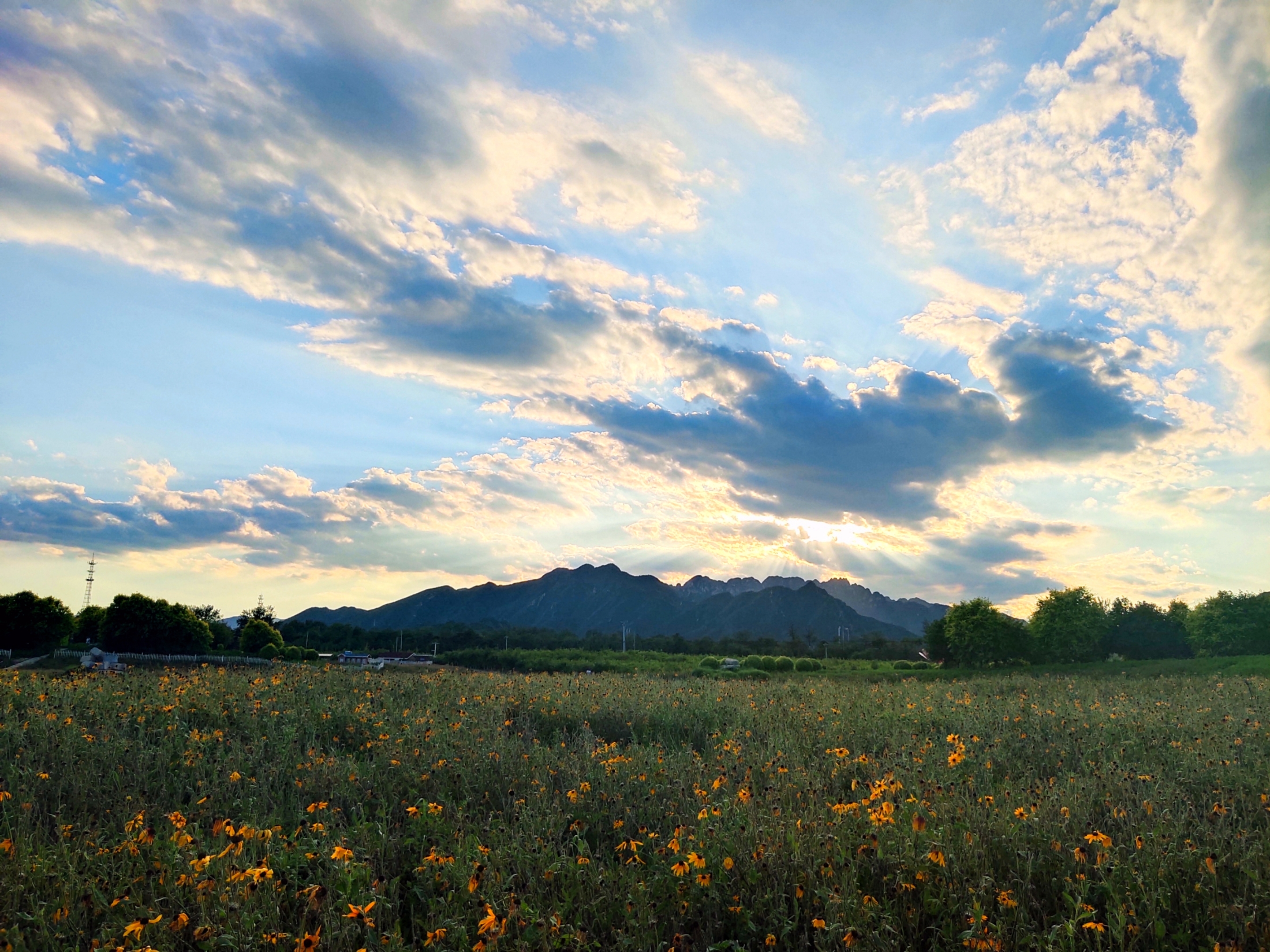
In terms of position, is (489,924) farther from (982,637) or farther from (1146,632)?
(1146,632)

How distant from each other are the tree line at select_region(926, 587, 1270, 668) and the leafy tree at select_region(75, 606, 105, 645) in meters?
86.0

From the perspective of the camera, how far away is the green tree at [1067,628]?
58656 millimetres

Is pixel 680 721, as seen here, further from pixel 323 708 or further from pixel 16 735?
pixel 16 735

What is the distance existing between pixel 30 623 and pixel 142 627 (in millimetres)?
13045

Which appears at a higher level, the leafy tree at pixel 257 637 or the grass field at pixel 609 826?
the grass field at pixel 609 826

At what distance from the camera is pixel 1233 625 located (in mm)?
60625

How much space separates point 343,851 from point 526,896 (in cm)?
114

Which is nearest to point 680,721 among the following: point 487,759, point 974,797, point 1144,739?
point 487,759

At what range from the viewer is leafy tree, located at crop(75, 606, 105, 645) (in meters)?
79.1

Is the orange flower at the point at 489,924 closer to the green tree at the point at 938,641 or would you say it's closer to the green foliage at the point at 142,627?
the green tree at the point at 938,641

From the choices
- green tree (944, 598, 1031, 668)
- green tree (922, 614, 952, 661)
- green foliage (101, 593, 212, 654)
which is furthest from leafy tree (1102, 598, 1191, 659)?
green foliage (101, 593, 212, 654)

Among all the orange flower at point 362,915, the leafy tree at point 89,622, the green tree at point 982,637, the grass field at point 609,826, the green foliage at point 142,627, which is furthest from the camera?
the leafy tree at point 89,622

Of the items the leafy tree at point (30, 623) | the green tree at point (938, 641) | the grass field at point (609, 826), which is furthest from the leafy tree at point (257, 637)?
the grass field at point (609, 826)

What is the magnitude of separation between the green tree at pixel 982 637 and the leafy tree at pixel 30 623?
272ft
